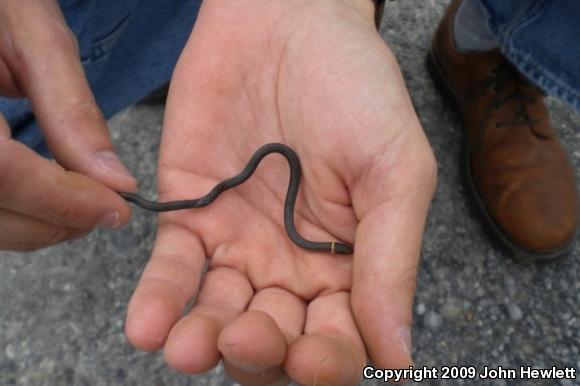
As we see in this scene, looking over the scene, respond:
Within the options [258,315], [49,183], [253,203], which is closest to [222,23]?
[253,203]

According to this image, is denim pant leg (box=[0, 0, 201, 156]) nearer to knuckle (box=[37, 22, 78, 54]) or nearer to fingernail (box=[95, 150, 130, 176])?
knuckle (box=[37, 22, 78, 54])

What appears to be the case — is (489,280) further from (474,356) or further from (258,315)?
(258,315)

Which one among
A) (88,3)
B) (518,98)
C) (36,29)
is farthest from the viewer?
(518,98)

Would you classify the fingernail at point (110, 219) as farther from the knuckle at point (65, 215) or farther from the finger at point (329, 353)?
the finger at point (329, 353)

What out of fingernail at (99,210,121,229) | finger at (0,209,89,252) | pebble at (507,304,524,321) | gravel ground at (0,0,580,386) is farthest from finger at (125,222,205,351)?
pebble at (507,304,524,321)

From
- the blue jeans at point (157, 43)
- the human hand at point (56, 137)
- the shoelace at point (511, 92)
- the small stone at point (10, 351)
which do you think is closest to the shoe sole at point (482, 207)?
the shoelace at point (511, 92)

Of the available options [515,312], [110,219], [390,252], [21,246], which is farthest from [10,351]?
[515,312]
